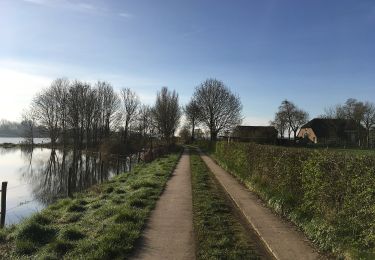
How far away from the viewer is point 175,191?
1591 centimetres

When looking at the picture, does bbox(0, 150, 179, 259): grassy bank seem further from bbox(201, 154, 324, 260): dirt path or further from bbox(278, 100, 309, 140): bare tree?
bbox(278, 100, 309, 140): bare tree

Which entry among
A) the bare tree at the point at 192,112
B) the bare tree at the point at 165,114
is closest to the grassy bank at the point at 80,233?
the bare tree at the point at 165,114

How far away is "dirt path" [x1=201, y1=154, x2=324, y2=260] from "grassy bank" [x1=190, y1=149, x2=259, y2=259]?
0.39 meters

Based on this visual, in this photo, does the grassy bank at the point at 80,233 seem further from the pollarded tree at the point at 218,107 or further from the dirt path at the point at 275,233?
the pollarded tree at the point at 218,107

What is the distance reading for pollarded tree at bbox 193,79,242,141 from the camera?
7300 cm

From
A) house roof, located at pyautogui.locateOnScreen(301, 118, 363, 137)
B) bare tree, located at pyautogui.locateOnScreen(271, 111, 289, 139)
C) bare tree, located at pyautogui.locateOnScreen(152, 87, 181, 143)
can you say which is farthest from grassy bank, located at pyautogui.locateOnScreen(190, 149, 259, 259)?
bare tree, located at pyautogui.locateOnScreen(271, 111, 289, 139)

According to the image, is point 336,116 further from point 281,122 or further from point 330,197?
point 330,197

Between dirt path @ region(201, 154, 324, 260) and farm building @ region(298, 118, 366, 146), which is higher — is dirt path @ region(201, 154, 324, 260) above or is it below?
below

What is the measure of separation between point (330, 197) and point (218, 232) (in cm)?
256

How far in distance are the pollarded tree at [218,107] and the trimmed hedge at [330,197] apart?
198ft

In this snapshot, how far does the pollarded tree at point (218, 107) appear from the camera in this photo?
73000 mm

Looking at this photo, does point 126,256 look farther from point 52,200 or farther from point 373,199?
point 52,200

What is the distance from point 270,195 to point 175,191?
426cm

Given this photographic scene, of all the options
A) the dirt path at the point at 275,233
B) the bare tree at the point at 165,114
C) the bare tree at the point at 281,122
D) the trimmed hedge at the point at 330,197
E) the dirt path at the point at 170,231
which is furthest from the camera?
the bare tree at the point at 281,122
